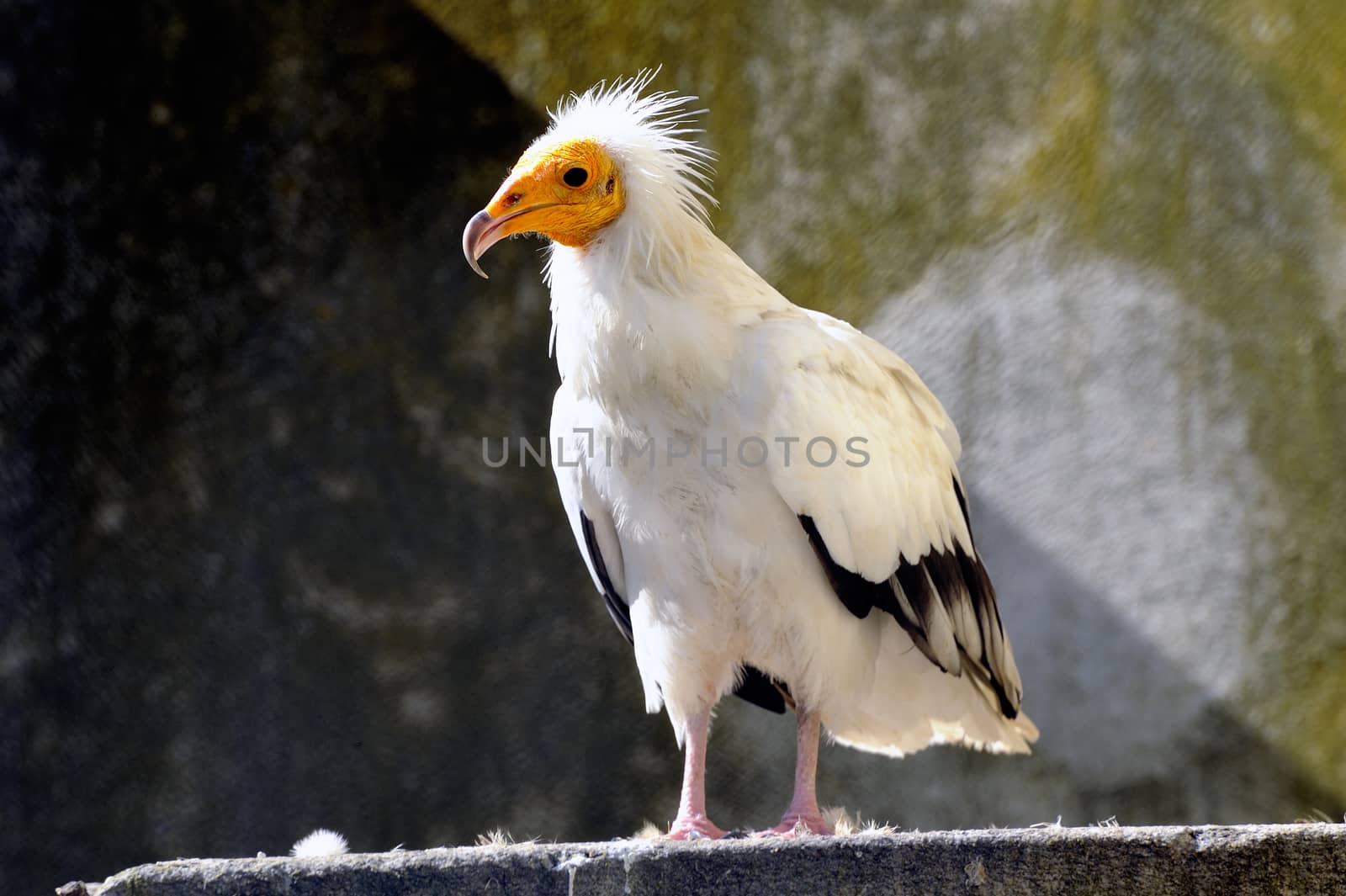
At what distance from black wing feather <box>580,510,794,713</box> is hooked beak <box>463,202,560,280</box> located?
0.78m

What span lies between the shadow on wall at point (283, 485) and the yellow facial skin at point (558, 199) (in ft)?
8.55

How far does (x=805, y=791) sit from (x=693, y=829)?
0.34 meters

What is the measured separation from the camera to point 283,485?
238 inches

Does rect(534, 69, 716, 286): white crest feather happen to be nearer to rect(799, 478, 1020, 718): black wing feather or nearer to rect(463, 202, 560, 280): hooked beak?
rect(463, 202, 560, 280): hooked beak

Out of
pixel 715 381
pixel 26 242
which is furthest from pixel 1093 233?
pixel 26 242

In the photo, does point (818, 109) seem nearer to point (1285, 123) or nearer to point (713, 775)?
point (1285, 123)

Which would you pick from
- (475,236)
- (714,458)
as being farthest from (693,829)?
(475,236)

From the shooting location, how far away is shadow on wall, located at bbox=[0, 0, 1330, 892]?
5832mm

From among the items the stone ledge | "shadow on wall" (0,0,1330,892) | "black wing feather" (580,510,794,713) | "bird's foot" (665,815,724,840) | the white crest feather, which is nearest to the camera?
the stone ledge

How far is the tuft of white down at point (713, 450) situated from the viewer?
3373mm

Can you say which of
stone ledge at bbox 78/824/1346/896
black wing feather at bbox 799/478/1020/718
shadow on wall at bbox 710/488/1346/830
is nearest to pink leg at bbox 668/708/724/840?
black wing feather at bbox 799/478/1020/718

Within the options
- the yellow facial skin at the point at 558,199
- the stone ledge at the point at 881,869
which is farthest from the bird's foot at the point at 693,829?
the yellow facial skin at the point at 558,199

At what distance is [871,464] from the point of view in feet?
11.5

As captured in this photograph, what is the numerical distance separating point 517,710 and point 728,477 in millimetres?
2918
